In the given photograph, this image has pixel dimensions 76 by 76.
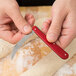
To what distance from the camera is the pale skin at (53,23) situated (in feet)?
2.02

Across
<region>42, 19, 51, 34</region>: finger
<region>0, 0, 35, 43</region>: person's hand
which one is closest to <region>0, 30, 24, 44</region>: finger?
<region>0, 0, 35, 43</region>: person's hand

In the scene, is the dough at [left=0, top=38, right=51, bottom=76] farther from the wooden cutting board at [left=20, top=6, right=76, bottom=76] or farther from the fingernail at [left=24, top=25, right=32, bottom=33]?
the fingernail at [left=24, top=25, right=32, bottom=33]

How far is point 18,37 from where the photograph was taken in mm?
679

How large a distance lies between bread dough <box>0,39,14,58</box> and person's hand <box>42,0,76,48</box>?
0.66ft

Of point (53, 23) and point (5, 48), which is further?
point (5, 48)

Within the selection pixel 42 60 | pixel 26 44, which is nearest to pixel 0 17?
pixel 26 44

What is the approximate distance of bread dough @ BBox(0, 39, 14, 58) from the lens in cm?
73

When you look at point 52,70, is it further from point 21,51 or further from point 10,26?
point 10,26

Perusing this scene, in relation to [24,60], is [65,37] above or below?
above

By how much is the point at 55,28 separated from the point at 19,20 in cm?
15

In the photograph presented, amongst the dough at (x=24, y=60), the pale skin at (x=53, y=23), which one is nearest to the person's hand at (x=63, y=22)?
the pale skin at (x=53, y=23)

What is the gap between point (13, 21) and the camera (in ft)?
2.38

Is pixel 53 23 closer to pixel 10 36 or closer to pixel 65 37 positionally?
pixel 65 37

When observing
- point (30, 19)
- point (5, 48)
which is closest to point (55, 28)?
point (30, 19)
